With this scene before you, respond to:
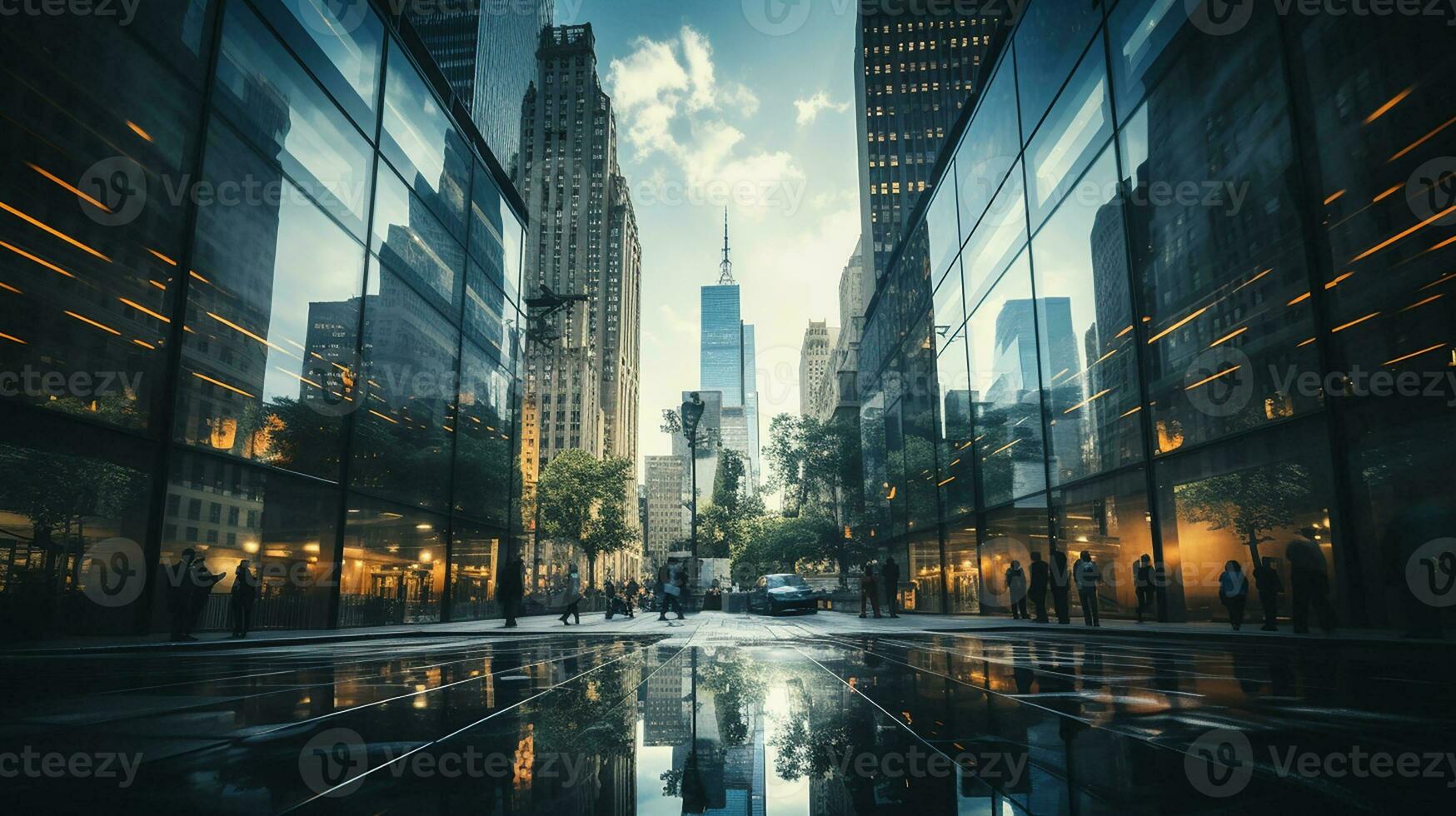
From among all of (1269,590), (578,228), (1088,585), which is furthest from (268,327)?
(578,228)

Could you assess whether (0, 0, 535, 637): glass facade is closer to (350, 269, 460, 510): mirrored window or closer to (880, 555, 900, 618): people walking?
(350, 269, 460, 510): mirrored window

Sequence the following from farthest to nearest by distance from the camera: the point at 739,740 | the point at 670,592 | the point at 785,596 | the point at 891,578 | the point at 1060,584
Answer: the point at 785,596 < the point at 891,578 < the point at 670,592 < the point at 1060,584 < the point at 739,740

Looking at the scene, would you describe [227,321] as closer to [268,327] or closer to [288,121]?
[268,327]

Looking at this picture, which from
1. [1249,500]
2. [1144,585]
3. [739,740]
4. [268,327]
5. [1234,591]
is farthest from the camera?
[268,327]

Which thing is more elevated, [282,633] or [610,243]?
[610,243]

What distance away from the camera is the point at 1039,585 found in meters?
18.2

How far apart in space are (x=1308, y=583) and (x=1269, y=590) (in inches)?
31.6

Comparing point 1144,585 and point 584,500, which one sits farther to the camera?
point 584,500

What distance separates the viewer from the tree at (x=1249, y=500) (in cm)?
1235

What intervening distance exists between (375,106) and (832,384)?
237ft

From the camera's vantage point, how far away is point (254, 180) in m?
15.3

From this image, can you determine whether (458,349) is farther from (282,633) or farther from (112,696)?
(112,696)

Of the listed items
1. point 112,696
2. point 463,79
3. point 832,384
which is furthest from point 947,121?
point 112,696

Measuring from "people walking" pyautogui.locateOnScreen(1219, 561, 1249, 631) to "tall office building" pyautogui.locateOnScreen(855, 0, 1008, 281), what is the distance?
225 feet
